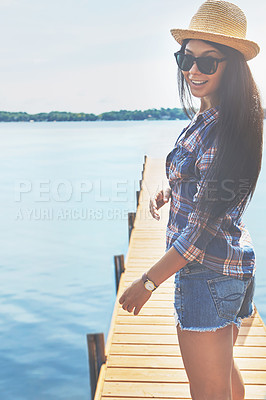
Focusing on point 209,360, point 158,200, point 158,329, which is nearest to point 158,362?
point 158,329

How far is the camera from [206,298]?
5.40 feet

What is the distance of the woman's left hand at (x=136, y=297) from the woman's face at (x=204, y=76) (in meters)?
0.72

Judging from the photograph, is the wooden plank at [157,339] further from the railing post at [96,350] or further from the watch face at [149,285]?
the watch face at [149,285]

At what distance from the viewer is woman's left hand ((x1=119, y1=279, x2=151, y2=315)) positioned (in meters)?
1.65

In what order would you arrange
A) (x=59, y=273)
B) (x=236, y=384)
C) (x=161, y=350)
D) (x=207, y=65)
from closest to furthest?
(x=207, y=65) < (x=236, y=384) < (x=161, y=350) < (x=59, y=273)

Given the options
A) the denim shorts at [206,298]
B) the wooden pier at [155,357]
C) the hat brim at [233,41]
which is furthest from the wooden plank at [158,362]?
the hat brim at [233,41]

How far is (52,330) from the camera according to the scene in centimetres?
966

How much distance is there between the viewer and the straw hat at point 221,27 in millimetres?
1633

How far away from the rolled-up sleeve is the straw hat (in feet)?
1.26

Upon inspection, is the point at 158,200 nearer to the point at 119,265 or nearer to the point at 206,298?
the point at 206,298

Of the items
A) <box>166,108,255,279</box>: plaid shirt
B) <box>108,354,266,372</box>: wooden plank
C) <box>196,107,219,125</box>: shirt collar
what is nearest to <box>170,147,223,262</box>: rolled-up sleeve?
<box>166,108,255,279</box>: plaid shirt

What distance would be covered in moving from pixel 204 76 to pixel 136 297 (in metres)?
0.84

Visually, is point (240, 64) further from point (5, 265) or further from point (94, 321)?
point (5, 265)

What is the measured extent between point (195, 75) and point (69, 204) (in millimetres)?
21478
